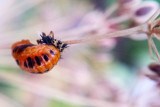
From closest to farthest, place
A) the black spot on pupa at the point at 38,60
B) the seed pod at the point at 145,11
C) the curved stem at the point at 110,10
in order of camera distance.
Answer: the black spot on pupa at the point at 38,60
the seed pod at the point at 145,11
the curved stem at the point at 110,10

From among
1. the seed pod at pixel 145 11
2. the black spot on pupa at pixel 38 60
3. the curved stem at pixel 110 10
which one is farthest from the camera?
the curved stem at pixel 110 10

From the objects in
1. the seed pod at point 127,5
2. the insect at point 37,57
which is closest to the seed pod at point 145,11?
the seed pod at point 127,5

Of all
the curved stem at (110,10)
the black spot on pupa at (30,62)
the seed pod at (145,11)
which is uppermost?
the curved stem at (110,10)

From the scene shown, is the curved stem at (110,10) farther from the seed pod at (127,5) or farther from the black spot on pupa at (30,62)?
the black spot on pupa at (30,62)

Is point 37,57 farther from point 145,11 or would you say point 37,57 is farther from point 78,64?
point 78,64

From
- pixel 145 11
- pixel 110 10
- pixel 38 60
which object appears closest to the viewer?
pixel 38 60

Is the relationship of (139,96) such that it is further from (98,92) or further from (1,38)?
(1,38)

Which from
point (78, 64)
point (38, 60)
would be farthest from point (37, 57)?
point (78, 64)

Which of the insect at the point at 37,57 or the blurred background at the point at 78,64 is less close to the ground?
the blurred background at the point at 78,64

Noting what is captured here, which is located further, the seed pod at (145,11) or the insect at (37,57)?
the seed pod at (145,11)
